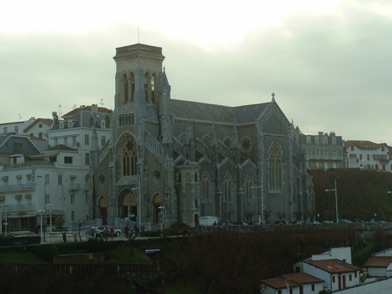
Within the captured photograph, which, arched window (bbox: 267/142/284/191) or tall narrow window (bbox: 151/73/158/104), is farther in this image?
arched window (bbox: 267/142/284/191)

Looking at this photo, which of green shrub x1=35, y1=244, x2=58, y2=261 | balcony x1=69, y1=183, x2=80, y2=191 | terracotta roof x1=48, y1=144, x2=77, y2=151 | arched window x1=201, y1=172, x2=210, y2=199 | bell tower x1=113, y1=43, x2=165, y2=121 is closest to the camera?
green shrub x1=35, y1=244, x2=58, y2=261

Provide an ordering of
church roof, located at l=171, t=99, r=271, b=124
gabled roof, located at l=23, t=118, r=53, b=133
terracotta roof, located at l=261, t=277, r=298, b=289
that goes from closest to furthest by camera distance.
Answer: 1. terracotta roof, located at l=261, t=277, r=298, b=289
2. church roof, located at l=171, t=99, r=271, b=124
3. gabled roof, located at l=23, t=118, r=53, b=133

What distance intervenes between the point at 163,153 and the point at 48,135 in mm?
27756

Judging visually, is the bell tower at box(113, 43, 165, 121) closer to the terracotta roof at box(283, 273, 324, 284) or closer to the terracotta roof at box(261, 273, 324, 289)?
the terracotta roof at box(283, 273, 324, 284)

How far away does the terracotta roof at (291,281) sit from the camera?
6811cm

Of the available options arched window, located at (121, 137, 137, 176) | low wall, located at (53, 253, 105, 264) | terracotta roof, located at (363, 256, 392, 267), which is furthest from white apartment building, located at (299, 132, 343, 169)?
low wall, located at (53, 253, 105, 264)

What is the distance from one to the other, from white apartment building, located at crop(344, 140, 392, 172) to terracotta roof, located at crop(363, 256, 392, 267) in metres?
95.5

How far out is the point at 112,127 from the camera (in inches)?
4272

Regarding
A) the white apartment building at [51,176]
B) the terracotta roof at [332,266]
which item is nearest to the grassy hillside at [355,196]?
the white apartment building at [51,176]

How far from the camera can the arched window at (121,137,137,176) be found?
106 meters

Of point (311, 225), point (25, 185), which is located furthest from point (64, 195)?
point (311, 225)

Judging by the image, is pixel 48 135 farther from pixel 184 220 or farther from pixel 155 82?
pixel 184 220

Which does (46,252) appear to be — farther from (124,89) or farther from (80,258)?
(124,89)

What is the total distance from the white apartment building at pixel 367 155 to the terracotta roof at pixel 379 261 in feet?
313
